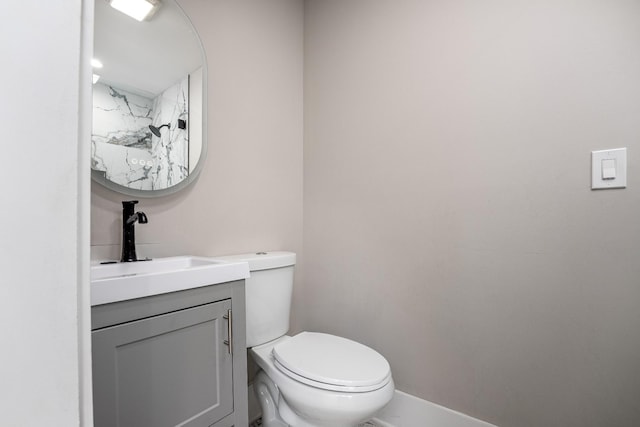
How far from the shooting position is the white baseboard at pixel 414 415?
3.93 feet

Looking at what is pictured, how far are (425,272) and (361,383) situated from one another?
58 centimetres

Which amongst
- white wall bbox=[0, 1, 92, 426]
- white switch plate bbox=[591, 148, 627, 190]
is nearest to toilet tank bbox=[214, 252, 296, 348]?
white wall bbox=[0, 1, 92, 426]

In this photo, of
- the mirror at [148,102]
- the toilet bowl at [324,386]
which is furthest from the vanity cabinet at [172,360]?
the mirror at [148,102]

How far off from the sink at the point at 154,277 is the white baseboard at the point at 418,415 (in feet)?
3.30

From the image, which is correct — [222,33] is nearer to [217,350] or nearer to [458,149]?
[458,149]

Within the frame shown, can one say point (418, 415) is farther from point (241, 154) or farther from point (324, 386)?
point (241, 154)

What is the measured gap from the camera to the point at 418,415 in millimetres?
1292

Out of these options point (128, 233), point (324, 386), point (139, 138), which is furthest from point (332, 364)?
point (139, 138)

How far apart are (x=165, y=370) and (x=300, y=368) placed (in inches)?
17.4

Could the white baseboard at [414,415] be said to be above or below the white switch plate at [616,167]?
below

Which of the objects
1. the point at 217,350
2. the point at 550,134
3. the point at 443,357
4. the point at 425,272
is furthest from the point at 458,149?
the point at 217,350

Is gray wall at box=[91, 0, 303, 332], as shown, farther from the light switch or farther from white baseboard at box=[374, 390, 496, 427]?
the light switch

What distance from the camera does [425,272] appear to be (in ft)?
4.25

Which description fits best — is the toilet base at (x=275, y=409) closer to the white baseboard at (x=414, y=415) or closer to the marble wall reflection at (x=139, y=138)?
the white baseboard at (x=414, y=415)
